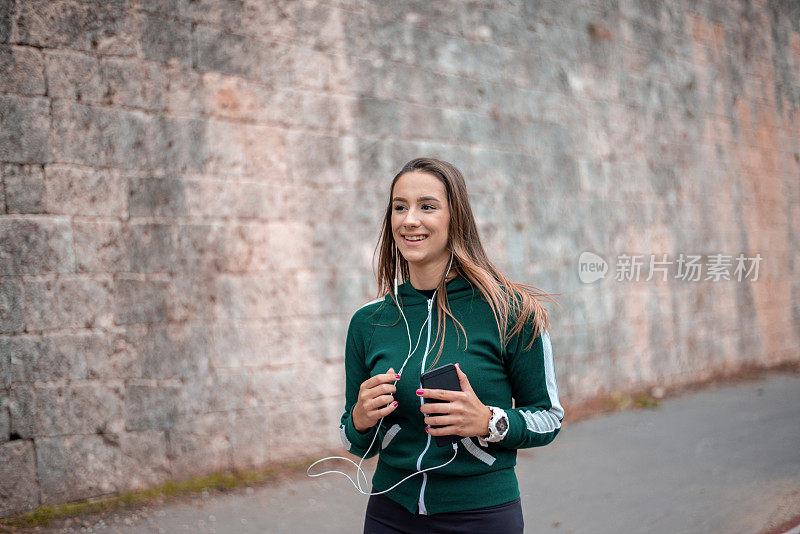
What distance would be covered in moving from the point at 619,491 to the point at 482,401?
3.74 m

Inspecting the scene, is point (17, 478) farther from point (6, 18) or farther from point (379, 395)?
point (379, 395)

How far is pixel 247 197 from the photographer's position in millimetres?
5281

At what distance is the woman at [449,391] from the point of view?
1.90 meters

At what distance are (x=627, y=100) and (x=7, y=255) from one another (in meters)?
7.23

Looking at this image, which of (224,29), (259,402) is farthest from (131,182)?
(259,402)

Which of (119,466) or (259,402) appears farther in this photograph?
(259,402)

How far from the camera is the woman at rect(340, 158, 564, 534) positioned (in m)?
1.90

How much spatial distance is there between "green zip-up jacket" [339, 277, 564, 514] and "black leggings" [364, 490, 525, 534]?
26mm

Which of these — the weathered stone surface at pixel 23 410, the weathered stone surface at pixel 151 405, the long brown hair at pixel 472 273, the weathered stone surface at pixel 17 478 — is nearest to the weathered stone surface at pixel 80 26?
the weathered stone surface at pixel 23 410

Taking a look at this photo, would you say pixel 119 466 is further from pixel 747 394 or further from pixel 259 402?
pixel 747 394

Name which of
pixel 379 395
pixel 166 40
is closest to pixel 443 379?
pixel 379 395

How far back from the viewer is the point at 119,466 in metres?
4.64

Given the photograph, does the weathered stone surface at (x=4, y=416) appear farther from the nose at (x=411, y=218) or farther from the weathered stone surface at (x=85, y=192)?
the nose at (x=411, y=218)

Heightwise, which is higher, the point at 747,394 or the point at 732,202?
the point at 732,202
